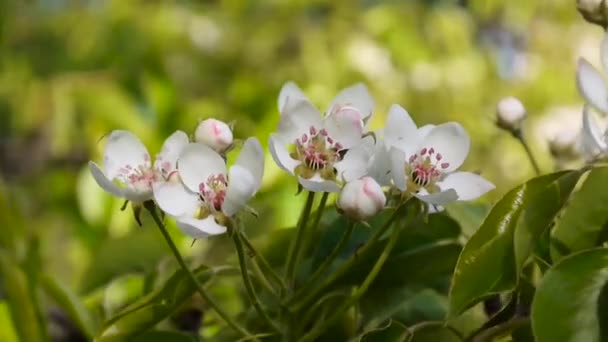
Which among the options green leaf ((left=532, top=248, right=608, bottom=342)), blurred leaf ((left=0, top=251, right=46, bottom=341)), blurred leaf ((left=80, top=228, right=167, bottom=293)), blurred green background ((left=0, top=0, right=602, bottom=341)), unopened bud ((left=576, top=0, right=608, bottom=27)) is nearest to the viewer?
green leaf ((left=532, top=248, right=608, bottom=342))

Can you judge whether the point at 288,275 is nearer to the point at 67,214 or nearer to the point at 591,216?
the point at 591,216

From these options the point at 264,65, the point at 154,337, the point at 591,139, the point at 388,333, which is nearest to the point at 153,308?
the point at 154,337

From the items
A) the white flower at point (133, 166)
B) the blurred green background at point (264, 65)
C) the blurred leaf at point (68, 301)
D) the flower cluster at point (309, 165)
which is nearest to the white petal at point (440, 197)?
the flower cluster at point (309, 165)

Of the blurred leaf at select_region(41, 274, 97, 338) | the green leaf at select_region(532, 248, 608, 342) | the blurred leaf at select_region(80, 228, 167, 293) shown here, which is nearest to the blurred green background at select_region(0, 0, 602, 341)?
the blurred leaf at select_region(80, 228, 167, 293)

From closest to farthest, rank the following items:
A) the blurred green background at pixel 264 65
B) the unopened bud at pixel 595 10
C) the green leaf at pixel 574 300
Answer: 1. the green leaf at pixel 574 300
2. the unopened bud at pixel 595 10
3. the blurred green background at pixel 264 65

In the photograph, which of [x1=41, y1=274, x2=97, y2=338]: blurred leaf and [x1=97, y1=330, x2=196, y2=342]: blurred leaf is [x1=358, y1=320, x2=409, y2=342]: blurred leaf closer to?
[x1=97, y1=330, x2=196, y2=342]: blurred leaf

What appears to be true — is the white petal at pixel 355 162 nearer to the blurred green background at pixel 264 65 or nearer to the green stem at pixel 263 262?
the green stem at pixel 263 262
